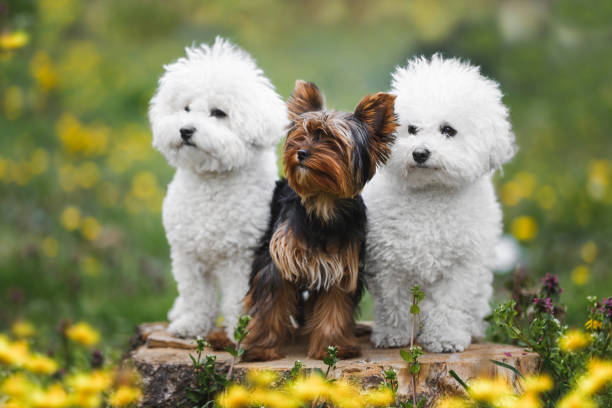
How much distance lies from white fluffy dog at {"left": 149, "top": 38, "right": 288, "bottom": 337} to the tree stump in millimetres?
323

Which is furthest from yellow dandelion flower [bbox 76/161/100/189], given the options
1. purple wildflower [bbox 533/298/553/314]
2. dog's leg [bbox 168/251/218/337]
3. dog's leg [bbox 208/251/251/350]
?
purple wildflower [bbox 533/298/553/314]

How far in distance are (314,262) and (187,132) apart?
939 mm

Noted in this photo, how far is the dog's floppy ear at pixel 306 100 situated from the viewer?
335cm

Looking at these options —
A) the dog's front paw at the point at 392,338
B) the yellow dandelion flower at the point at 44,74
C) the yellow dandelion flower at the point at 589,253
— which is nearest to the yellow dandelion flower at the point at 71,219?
the yellow dandelion flower at the point at 44,74

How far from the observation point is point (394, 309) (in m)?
3.68

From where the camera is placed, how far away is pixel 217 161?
3.59m

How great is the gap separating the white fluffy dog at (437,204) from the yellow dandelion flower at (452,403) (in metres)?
0.36

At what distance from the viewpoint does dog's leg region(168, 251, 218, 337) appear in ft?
12.7

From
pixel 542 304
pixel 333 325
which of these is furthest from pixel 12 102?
pixel 542 304

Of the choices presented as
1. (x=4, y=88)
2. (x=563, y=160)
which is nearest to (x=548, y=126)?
(x=563, y=160)

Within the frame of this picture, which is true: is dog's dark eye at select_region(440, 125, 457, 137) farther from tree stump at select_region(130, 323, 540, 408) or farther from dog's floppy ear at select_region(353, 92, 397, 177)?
tree stump at select_region(130, 323, 540, 408)

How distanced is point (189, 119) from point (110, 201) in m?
4.25

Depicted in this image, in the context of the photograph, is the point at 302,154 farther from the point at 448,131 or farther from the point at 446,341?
the point at 446,341

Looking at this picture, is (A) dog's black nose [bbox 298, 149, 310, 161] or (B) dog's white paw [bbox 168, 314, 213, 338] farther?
(B) dog's white paw [bbox 168, 314, 213, 338]
